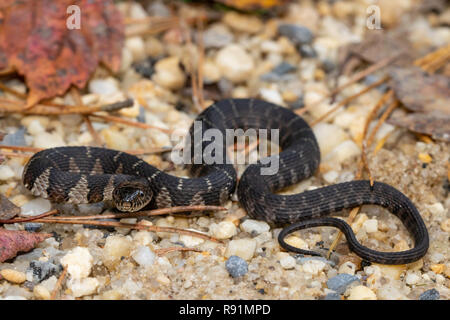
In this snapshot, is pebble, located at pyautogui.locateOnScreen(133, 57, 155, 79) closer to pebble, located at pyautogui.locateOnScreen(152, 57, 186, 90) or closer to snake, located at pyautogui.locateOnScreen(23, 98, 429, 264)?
pebble, located at pyautogui.locateOnScreen(152, 57, 186, 90)

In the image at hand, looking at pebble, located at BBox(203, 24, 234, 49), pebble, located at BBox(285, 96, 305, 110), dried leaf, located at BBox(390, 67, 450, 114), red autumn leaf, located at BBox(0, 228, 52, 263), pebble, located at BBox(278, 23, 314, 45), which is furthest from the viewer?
pebble, located at BBox(278, 23, 314, 45)

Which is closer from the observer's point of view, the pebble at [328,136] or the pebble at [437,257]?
the pebble at [437,257]

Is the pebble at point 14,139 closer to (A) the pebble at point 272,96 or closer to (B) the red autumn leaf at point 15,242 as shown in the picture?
(B) the red autumn leaf at point 15,242

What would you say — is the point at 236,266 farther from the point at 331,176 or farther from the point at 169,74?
the point at 169,74

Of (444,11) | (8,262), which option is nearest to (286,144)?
(8,262)

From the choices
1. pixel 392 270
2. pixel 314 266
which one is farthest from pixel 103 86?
pixel 392 270

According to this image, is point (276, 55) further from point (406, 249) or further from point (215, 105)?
point (406, 249)

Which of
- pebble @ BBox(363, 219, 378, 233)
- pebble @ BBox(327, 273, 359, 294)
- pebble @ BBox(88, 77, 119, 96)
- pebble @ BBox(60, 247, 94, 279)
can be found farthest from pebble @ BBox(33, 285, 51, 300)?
pebble @ BBox(88, 77, 119, 96)

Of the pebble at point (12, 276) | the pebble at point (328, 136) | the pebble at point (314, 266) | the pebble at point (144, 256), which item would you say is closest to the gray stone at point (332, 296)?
the pebble at point (314, 266)
